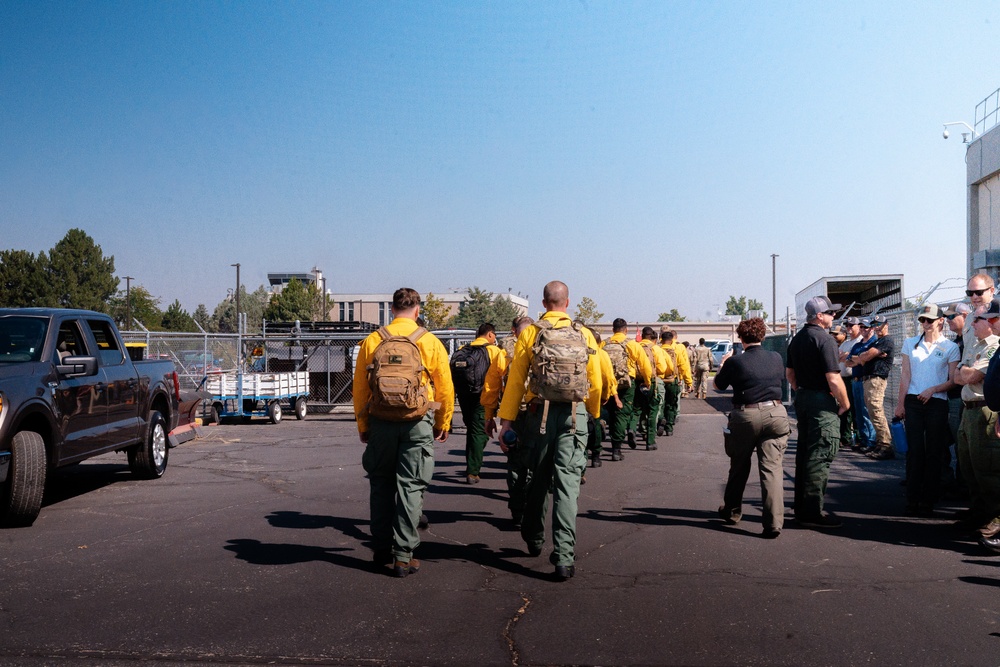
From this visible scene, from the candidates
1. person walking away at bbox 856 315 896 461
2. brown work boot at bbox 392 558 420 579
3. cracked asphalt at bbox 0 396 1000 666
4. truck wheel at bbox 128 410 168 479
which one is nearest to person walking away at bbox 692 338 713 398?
person walking away at bbox 856 315 896 461

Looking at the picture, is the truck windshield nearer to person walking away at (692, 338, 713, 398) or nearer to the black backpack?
the black backpack

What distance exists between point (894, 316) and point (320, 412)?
14204mm

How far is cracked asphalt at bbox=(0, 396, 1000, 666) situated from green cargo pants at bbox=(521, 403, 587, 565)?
0.33 meters

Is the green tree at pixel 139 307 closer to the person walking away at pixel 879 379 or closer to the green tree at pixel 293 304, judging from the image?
the green tree at pixel 293 304

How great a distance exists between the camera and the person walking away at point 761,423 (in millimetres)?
6977

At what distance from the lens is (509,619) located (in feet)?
15.9

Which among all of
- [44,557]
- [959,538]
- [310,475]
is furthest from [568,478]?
[310,475]

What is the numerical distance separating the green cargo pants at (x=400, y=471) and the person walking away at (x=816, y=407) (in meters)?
3.38

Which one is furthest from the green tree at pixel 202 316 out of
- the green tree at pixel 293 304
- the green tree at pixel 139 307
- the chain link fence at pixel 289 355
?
the chain link fence at pixel 289 355

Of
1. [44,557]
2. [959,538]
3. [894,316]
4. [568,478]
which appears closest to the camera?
A: [568,478]

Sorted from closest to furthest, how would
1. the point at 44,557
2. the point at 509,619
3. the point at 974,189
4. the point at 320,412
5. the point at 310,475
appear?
the point at 509,619 → the point at 44,557 → the point at 310,475 → the point at 320,412 → the point at 974,189

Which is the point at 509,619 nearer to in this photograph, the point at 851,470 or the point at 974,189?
the point at 851,470

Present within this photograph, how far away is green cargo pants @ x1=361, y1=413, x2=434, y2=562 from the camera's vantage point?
571 cm

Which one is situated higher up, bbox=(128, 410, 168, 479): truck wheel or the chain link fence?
the chain link fence
